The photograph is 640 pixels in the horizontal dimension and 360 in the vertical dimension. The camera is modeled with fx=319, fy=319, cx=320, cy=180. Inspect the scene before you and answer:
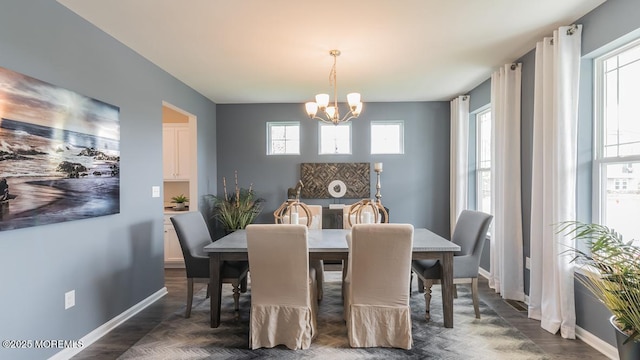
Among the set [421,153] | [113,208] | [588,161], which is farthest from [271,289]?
[421,153]

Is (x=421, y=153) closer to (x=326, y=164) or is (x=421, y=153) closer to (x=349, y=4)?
(x=326, y=164)

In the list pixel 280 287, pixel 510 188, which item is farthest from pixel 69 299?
pixel 510 188

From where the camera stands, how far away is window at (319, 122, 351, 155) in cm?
519

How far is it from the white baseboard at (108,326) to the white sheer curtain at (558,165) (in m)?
3.64

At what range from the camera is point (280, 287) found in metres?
2.33

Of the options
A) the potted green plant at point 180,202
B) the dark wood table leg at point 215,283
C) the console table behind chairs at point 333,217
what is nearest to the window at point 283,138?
the console table behind chairs at point 333,217

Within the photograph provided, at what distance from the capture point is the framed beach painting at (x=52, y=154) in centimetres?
183

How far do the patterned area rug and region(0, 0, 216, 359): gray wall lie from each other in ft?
1.69

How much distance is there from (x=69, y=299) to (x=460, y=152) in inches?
182

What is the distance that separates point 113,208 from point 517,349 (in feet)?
11.0

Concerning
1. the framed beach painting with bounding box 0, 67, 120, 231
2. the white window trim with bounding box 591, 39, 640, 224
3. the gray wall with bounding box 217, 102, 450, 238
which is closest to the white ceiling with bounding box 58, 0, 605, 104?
the white window trim with bounding box 591, 39, 640, 224

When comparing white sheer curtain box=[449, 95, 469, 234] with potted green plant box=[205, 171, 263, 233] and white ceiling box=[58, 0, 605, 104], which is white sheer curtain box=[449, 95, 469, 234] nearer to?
white ceiling box=[58, 0, 605, 104]

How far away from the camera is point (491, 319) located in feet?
9.33

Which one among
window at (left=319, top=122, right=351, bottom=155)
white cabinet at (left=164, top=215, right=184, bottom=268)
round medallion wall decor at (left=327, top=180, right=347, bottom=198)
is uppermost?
window at (left=319, top=122, right=351, bottom=155)
